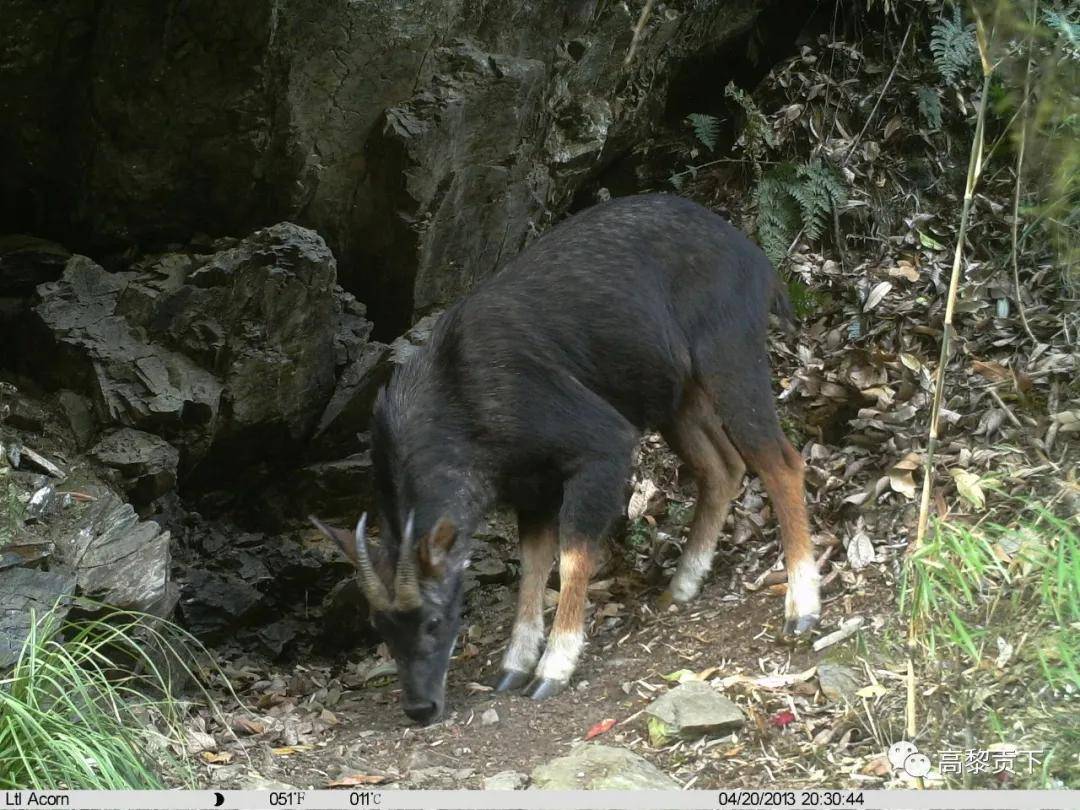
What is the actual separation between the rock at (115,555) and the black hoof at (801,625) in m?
3.39

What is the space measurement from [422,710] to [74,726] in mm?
1895

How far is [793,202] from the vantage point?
8844 mm

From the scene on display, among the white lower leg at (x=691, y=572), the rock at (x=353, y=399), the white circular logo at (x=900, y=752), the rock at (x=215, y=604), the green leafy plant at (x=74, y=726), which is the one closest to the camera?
the green leafy plant at (x=74, y=726)

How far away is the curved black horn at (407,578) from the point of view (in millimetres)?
5961

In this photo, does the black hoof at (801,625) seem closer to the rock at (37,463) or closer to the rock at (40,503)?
the rock at (40,503)

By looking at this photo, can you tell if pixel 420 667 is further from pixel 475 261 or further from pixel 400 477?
pixel 475 261

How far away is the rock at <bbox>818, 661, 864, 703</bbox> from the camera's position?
209 inches

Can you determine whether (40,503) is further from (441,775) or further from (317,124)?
(317,124)

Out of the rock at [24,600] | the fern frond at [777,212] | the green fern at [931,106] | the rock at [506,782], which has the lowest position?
the rock at [506,782]

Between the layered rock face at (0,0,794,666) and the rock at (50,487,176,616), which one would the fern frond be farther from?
the rock at (50,487,176,616)

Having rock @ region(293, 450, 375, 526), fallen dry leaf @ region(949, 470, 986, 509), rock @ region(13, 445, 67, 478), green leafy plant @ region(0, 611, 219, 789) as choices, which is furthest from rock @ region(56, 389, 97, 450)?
fallen dry leaf @ region(949, 470, 986, 509)

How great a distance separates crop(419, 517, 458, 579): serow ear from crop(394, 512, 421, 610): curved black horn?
0.07 metres

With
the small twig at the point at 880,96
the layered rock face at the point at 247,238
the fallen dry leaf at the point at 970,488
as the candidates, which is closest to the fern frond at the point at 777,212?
the small twig at the point at 880,96

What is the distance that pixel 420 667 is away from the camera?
6098 millimetres
